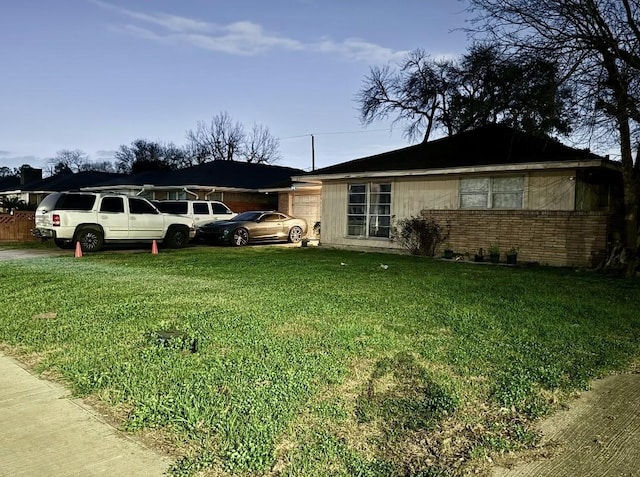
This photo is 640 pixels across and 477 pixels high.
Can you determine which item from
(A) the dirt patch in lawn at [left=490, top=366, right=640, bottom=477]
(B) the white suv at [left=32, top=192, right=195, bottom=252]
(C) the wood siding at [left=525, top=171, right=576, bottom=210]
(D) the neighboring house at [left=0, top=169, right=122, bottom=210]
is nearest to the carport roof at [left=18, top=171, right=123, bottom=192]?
(D) the neighboring house at [left=0, top=169, right=122, bottom=210]

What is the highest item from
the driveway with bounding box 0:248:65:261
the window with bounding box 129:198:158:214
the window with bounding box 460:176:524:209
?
the window with bounding box 460:176:524:209

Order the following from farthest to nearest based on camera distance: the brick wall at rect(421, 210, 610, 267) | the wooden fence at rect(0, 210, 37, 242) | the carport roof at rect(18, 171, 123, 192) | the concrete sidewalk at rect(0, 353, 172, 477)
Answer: the carport roof at rect(18, 171, 123, 192) → the wooden fence at rect(0, 210, 37, 242) → the brick wall at rect(421, 210, 610, 267) → the concrete sidewalk at rect(0, 353, 172, 477)

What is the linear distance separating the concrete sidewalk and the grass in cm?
16

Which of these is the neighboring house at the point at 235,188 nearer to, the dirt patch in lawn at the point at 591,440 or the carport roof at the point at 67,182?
the carport roof at the point at 67,182

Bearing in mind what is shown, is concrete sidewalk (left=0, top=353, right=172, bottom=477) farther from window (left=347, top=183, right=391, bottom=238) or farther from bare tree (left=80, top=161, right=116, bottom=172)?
bare tree (left=80, top=161, right=116, bottom=172)

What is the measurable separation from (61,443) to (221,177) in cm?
2575

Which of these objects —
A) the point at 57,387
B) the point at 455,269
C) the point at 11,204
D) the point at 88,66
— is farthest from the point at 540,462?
the point at 11,204

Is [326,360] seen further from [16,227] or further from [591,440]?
[16,227]

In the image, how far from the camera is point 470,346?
474cm

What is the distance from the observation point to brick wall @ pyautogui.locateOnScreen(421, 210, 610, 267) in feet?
38.8

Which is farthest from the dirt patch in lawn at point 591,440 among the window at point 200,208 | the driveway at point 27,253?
the window at point 200,208

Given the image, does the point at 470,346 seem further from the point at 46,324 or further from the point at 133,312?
the point at 46,324

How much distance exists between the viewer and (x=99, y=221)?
49.3 feet

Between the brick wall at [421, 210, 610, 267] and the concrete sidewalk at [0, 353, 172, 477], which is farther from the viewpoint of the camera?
the brick wall at [421, 210, 610, 267]
